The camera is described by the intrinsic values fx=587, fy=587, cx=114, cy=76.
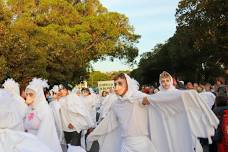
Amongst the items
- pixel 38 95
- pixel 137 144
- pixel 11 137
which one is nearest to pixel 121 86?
pixel 137 144

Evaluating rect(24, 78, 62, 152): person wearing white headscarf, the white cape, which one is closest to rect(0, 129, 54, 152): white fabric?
rect(24, 78, 62, 152): person wearing white headscarf

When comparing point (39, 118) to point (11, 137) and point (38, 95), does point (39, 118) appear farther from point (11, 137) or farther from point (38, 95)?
point (11, 137)

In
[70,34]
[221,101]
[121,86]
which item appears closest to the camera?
[121,86]

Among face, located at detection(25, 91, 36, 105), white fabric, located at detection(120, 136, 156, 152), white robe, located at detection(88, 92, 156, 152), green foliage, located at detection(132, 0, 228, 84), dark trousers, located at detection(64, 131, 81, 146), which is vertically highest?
green foliage, located at detection(132, 0, 228, 84)

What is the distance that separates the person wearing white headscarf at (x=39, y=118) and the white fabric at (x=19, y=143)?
3.24 metres

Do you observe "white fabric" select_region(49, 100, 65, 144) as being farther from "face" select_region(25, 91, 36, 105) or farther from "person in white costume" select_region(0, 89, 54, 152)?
"person in white costume" select_region(0, 89, 54, 152)

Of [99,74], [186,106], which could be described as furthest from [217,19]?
[99,74]

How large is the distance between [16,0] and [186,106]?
4929 cm

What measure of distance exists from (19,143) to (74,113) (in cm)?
1045

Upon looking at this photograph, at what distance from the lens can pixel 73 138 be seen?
15.2 metres

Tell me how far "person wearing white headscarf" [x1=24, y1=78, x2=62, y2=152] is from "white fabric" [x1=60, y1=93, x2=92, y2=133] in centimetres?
541

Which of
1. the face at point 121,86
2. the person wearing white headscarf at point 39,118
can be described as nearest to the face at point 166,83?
the face at point 121,86

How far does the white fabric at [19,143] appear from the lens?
5.52 m

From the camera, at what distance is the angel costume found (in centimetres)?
895
